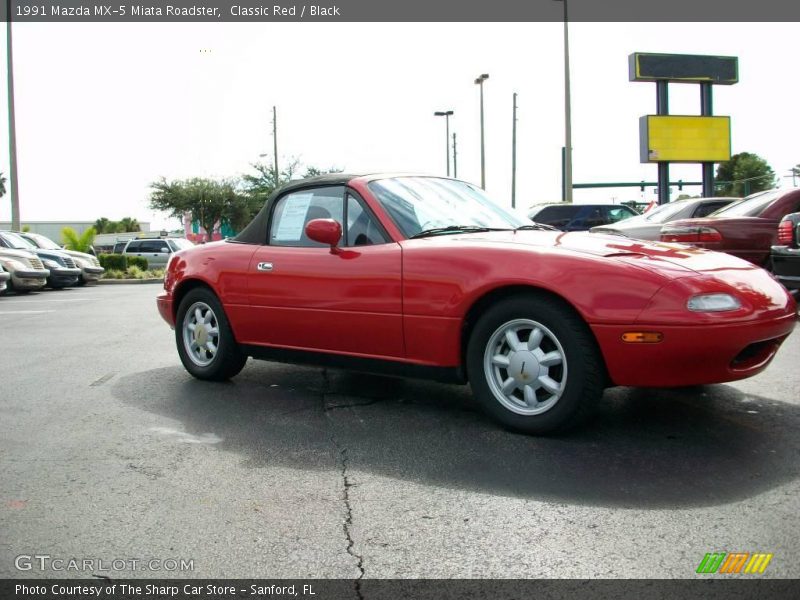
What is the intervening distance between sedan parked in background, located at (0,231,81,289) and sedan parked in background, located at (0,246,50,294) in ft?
3.75

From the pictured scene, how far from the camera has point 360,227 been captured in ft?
16.7

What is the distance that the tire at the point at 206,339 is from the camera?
5.85 metres

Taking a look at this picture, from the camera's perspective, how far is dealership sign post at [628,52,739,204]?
3338cm

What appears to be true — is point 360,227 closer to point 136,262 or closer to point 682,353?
point 682,353

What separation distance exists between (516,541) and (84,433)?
281cm

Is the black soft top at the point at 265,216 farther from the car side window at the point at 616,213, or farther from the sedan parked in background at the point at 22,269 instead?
the sedan parked in background at the point at 22,269

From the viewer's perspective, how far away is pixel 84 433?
461 centimetres

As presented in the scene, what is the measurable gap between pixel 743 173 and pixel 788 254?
91.8m

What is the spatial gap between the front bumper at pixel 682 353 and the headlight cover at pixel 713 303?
88 mm

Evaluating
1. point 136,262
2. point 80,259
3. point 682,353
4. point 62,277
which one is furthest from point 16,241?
point 682,353

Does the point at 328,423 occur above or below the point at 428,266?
below

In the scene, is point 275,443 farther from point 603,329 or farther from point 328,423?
point 603,329

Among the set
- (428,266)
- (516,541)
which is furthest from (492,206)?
(516,541)

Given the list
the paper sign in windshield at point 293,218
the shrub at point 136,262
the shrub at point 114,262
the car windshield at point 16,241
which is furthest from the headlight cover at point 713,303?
the shrub at point 136,262
